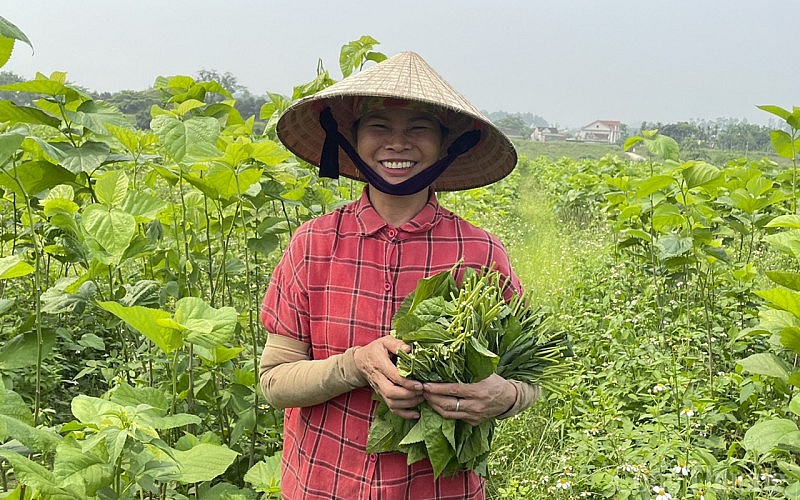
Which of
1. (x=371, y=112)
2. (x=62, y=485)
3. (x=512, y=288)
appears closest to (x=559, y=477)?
(x=512, y=288)

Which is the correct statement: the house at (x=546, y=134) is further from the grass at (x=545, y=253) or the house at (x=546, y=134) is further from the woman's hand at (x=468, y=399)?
the woman's hand at (x=468, y=399)

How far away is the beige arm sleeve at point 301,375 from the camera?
1.30m

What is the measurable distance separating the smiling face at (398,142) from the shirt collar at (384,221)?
0.29ft

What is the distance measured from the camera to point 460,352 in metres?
1.19

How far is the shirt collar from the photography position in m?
1.42

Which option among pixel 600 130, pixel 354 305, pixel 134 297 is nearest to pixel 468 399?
pixel 354 305

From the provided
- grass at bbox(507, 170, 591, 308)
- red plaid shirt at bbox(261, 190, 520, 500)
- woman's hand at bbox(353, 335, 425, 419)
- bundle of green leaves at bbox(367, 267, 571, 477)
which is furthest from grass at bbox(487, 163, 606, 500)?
woman's hand at bbox(353, 335, 425, 419)

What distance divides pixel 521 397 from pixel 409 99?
613 millimetres

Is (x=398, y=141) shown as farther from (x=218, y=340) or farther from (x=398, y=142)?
(x=218, y=340)

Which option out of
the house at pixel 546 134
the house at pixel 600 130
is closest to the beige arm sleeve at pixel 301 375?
the house at pixel 546 134

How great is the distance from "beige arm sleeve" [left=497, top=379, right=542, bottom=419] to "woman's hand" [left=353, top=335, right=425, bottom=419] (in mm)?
181

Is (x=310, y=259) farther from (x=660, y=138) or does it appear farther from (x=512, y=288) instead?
(x=660, y=138)

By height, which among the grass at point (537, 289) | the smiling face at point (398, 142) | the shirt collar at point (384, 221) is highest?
the smiling face at point (398, 142)

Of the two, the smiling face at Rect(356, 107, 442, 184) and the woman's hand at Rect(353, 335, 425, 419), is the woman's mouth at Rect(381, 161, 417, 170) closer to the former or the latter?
the smiling face at Rect(356, 107, 442, 184)
